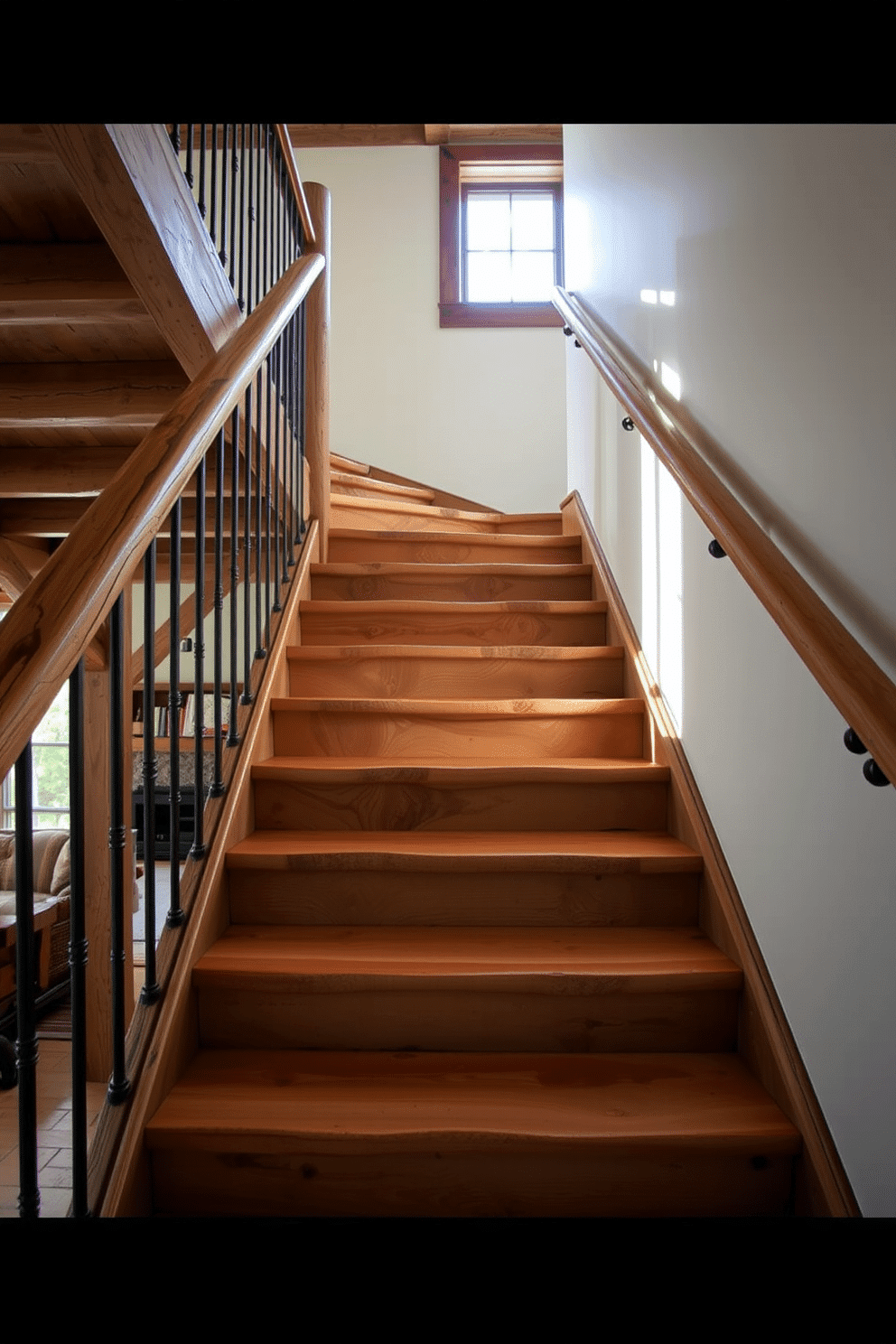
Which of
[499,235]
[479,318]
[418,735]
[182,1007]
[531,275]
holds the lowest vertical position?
[182,1007]

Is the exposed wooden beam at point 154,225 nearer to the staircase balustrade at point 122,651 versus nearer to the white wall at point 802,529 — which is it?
the staircase balustrade at point 122,651

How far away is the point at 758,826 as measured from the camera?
5.26ft

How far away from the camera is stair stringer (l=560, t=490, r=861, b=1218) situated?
4.25ft

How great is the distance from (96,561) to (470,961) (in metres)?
0.95

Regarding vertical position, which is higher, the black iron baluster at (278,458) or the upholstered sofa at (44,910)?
the black iron baluster at (278,458)

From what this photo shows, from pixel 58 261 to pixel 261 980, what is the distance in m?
1.73

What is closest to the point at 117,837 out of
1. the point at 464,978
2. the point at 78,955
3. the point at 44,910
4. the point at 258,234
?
the point at 78,955

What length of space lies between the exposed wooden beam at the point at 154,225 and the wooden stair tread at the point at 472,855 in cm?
121

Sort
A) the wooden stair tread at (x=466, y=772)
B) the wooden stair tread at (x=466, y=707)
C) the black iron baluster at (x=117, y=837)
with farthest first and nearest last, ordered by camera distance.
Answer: the wooden stair tread at (x=466, y=707)
the wooden stair tread at (x=466, y=772)
the black iron baluster at (x=117, y=837)

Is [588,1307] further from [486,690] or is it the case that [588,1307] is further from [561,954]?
[486,690]

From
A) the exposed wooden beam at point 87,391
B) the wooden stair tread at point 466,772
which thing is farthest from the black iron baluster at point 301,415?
the wooden stair tread at point 466,772

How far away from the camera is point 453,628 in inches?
111

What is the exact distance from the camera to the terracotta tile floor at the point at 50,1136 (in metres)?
2.94

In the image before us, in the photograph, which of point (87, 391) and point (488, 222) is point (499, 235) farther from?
point (87, 391)
